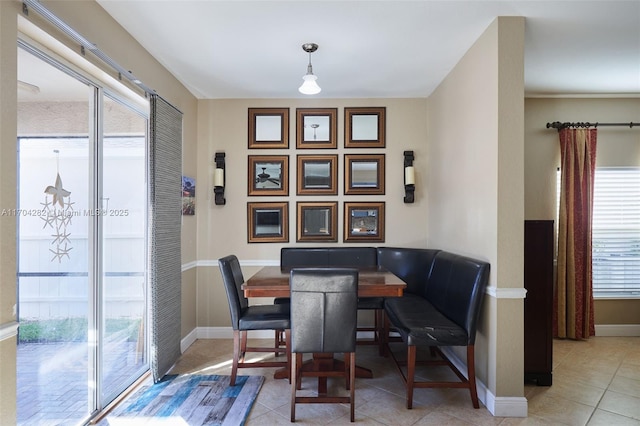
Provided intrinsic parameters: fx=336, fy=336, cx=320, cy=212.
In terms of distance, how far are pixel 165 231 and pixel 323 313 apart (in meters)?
1.59

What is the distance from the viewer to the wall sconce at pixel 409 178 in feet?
12.4

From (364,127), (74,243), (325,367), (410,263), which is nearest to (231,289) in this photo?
(325,367)

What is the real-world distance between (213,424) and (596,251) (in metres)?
4.31

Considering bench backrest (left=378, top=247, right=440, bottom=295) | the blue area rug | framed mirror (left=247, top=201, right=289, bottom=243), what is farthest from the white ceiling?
the blue area rug

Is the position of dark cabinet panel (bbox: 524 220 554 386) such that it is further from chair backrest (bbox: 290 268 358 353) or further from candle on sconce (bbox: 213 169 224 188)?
candle on sconce (bbox: 213 169 224 188)

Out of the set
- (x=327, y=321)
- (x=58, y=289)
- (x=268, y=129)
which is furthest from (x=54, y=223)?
(x=268, y=129)

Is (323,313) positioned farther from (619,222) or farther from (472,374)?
(619,222)

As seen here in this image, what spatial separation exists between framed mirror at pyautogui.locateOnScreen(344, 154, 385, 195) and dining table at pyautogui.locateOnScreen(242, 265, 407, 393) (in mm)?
1122

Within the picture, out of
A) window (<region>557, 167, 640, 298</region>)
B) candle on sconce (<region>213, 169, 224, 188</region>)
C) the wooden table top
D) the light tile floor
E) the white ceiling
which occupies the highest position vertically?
the white ceiling

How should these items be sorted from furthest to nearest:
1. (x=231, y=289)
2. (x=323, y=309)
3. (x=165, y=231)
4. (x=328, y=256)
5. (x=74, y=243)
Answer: (x=328, y=256) → (x=165, y=231) → (x=231, y=289) → (x=323, y=309) → (x=74, y=243)

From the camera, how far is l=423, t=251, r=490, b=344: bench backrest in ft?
7.75

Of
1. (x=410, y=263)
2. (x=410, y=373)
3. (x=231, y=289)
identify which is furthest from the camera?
(x=410, y=263)

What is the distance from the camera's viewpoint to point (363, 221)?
3918 millimetres

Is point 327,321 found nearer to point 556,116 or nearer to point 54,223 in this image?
point 54,223
